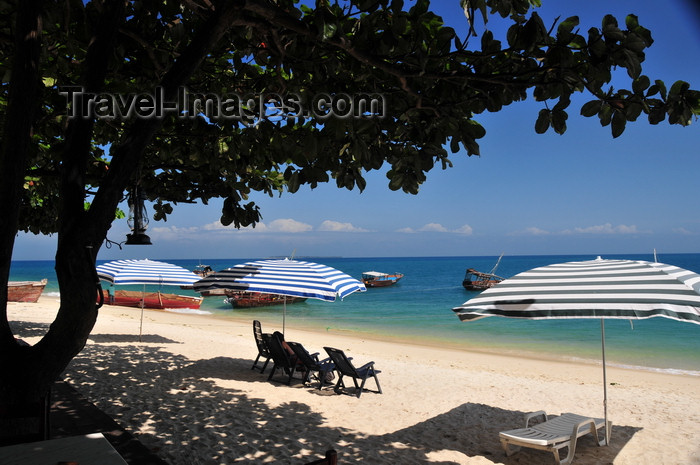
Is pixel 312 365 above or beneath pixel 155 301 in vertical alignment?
above

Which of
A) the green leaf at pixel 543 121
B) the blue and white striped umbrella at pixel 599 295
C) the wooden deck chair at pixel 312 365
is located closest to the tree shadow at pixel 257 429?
the wooden deck chair at pixel 312 365

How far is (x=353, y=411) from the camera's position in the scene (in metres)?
6.44

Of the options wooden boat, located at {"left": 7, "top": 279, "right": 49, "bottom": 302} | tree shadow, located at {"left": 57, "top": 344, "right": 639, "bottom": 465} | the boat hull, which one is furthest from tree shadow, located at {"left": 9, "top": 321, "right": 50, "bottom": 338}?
the boat hull

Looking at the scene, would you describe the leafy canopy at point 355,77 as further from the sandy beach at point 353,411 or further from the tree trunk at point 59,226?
the sandy beach at point 353,411

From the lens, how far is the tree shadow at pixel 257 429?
4680 mm

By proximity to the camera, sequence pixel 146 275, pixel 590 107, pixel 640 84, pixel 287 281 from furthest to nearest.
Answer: pixel 146 275
pixel 287 281
pixel 590 107
pixel 640 84

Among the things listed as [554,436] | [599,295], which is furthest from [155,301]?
[599,295]

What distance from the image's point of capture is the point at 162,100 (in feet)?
8.73

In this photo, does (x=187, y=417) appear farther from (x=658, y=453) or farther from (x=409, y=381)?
(x=658, y=453)

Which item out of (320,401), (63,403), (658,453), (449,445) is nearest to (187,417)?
(63,403)

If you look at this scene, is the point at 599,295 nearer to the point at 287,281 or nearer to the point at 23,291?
the point at 287,281

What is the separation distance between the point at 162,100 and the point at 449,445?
466cm

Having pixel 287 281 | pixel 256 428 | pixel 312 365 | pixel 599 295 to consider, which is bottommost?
pixel 256 428

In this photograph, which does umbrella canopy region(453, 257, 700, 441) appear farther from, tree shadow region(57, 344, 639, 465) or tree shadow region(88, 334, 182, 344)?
tree shadow region(88, 334, 182, 344)
